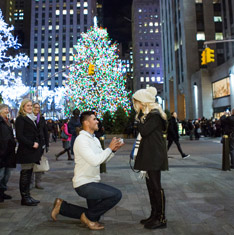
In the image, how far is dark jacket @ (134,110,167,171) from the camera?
355 cm

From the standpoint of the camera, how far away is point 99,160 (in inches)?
126

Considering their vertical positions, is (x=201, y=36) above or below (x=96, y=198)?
above

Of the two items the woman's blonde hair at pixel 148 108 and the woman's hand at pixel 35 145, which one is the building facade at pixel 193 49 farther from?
the woman's blonde hair at pixel 148 108

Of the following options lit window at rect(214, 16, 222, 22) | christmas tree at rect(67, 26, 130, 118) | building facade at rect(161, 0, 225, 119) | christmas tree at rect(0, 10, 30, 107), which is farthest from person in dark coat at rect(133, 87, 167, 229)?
lit window at rect(214, 16, 222, 22)

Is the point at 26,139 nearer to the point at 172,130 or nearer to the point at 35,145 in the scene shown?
the point at 35,145

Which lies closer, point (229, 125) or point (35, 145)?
point (35, 145)

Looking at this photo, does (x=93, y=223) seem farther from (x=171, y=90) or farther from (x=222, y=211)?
(x=171, y=90)

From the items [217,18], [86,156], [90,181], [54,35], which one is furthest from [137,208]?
[54,35]

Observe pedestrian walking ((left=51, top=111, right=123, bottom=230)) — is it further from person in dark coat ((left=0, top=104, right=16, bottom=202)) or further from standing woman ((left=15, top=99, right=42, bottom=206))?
person in dark coat ((left=0, top=104, right=16, bottom=202))

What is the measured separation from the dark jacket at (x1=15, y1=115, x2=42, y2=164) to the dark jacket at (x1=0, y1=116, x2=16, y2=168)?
1.16 ft

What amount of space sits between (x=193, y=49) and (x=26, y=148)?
4891 centimetres

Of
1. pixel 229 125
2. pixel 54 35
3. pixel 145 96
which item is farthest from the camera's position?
pixel 54 35

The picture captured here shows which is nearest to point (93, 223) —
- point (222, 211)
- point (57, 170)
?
point (222, 211)

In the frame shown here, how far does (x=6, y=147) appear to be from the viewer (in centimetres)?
517
